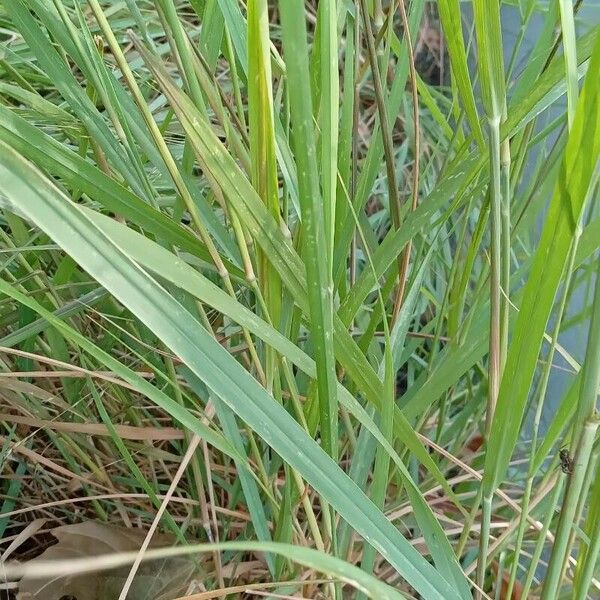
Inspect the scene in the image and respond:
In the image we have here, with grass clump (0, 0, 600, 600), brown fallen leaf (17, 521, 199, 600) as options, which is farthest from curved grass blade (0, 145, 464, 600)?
brown fallen leaf (17, 521, 199, 600)

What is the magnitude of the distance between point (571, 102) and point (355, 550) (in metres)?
0.30

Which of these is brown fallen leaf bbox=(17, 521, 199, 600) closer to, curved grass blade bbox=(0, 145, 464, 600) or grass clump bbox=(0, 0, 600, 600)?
grass clump bbox=(0, 0, 600, 600)

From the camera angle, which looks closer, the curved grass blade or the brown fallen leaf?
the curved grass blade

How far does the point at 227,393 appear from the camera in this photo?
0.21 m

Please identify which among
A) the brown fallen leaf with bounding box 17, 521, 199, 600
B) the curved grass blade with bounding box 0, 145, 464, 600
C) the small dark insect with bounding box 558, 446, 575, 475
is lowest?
the brown fallen leaf with bounding box 17, 521, 199, 600

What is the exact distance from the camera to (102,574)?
16.3 inches

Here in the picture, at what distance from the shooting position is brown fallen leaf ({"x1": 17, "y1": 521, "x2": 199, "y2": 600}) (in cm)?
40

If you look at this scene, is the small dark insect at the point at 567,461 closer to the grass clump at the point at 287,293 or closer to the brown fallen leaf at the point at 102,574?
the grass clump at the point at 287,293

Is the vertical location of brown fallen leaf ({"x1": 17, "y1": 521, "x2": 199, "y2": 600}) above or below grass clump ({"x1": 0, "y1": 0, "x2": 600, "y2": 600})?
below

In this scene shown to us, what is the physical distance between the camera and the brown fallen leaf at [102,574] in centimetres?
40

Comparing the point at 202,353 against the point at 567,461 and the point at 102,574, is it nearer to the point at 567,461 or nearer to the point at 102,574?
the point at 567,461

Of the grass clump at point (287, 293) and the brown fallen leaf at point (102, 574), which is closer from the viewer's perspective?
the grass clump at point (287, 293)

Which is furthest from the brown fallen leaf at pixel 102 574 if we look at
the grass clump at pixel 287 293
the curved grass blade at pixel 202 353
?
the curved grass blade at pixel 202 353

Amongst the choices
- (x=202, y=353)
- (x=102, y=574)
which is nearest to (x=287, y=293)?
(x=202, y=353)
